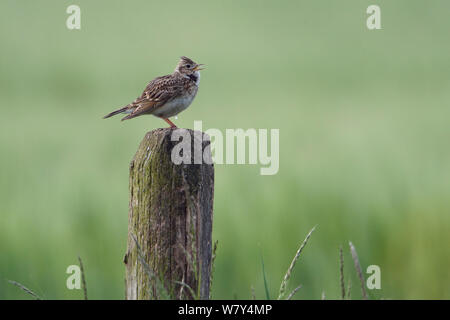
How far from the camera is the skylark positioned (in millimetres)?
5707

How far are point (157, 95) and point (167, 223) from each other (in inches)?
97.6

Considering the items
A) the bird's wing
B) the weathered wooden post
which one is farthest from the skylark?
the weathered wooden post

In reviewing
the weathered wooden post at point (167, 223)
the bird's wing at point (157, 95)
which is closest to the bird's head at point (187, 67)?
the bird's wing at point (157, 95)

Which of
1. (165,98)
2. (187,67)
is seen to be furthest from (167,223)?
(187,67)

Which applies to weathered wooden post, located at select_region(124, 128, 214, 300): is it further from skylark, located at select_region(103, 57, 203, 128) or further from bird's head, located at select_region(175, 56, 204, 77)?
bird's head, located at select_region(175, 56, 204, 77)

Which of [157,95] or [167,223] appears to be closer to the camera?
[167,223]

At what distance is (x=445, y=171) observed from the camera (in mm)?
8836

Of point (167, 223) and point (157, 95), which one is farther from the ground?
point (157, 95)

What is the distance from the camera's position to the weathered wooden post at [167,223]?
11.4 ft

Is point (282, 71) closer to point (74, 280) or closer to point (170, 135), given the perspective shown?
point (74, 280)

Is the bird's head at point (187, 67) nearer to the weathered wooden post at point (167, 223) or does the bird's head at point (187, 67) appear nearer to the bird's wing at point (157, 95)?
the bird's wing at point (157, 95)

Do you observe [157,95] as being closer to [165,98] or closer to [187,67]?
[165,98]

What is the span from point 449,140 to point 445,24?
8.38 m

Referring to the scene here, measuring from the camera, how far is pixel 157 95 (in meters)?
5.81
